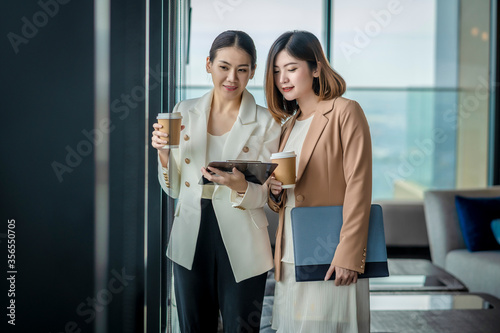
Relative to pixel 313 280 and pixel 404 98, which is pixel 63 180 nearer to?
pixel 313 280

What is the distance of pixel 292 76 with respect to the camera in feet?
3.92

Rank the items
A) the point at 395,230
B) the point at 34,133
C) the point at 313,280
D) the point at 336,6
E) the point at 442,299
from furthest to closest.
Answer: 1. the point at 336,6
2. the point at 395,230
3. the point at 442,299
4. the point at 313,280
5. the point at 34,133

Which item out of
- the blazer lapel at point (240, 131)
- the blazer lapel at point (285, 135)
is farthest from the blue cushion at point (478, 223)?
the blazer lapel at point (240, 131)

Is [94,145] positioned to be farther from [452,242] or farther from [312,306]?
[452,242]

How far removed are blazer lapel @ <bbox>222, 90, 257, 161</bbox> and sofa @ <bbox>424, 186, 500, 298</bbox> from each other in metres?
2.13

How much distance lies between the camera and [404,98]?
4.89m

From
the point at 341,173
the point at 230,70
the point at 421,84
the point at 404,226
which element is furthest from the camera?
the point at 421,84

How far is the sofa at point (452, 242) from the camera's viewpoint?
2824 mm

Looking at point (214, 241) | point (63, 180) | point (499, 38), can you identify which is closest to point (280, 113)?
point (214, 241)

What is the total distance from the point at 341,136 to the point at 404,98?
3.84 metres

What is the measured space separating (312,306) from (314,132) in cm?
41

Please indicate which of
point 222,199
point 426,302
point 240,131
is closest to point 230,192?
point 222,199

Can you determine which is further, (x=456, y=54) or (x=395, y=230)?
(x=456, y=54)

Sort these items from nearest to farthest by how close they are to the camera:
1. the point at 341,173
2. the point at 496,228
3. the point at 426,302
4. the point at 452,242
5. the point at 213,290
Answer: the point at 213,290 < the point at 341,173 < the point at 426,302 < the point at 496,228 < the point at 452,242
